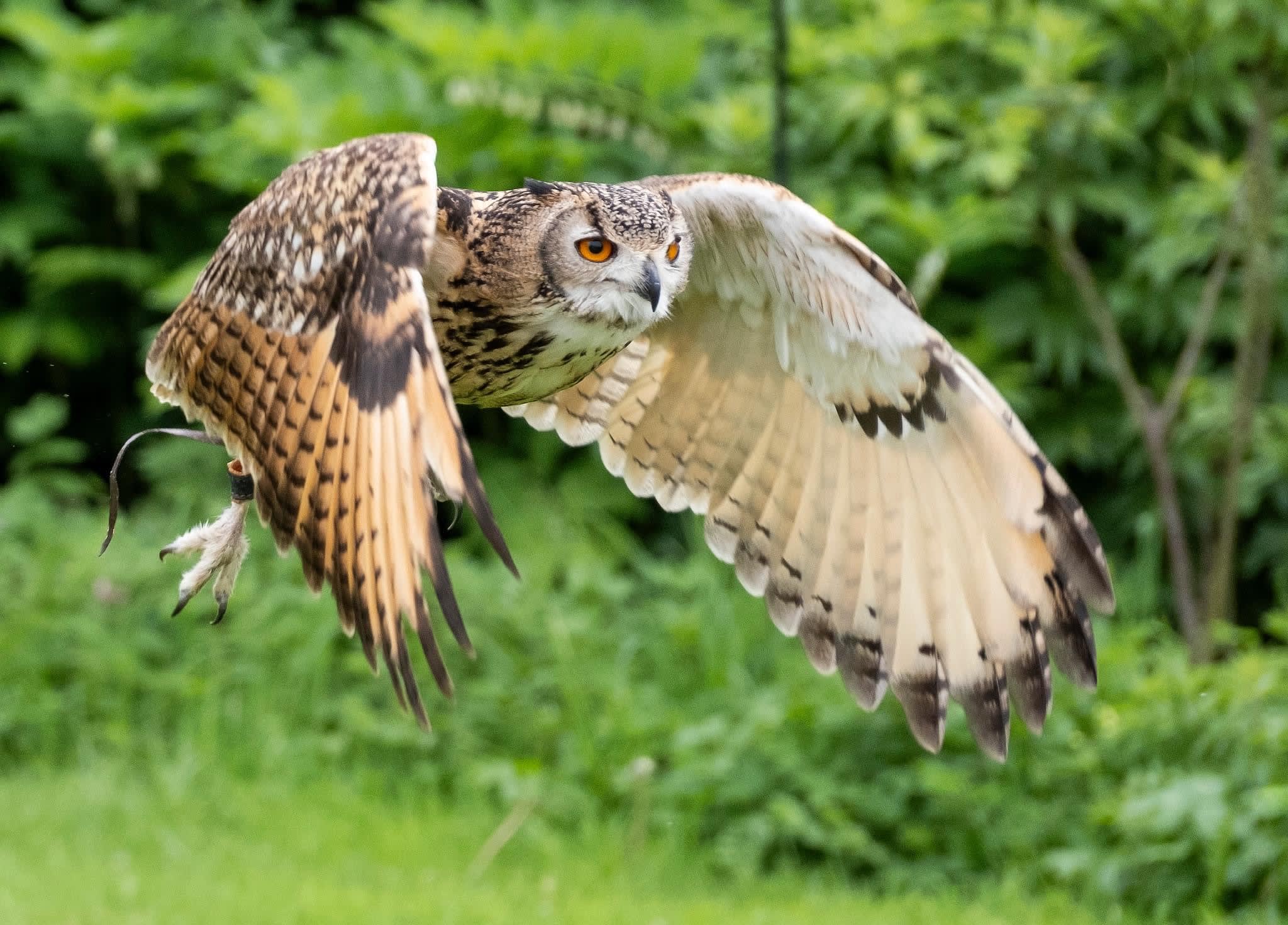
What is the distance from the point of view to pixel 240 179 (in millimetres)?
6961

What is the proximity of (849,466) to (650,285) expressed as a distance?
3.01 feet

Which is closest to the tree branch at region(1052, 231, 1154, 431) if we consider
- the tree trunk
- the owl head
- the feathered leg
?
the tree trunk

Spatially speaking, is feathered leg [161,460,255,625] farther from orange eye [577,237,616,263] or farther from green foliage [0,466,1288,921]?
green foliage [0,466,1288,921]

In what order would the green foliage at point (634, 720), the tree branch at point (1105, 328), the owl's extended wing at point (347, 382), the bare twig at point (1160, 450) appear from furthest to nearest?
1. the tree branch at point (1105, 328)
2. the bare twig at point (1160, 450)
3. the green foliage at point (634, 720)
4. the owl's extended wing at point (347, 382)

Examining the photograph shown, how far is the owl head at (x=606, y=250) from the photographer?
3.39 metres

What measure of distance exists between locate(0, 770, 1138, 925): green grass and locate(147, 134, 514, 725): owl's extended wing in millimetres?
1729

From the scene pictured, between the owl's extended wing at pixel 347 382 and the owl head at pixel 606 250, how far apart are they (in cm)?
47

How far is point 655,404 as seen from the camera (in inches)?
172

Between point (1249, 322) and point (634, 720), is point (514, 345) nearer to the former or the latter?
point (634, 720)

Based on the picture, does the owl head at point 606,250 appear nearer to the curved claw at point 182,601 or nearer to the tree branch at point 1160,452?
the curved claw at point 182,601

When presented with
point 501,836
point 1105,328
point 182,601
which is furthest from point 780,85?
point 182,601

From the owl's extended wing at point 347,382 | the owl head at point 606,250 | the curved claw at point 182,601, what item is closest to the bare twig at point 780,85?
the owl head at point 606,250

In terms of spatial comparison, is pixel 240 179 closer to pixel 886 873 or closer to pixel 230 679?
pixel 230 679

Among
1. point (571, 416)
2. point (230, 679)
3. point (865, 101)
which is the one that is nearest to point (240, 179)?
point (230, 679)
